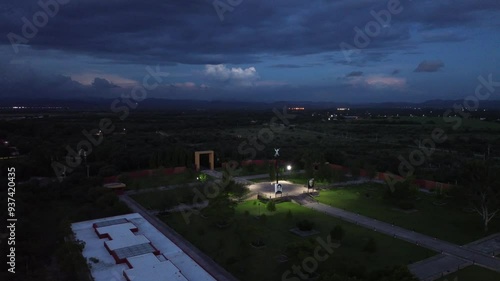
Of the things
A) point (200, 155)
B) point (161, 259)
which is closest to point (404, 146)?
point (200, 155)

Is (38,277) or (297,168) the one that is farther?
(297,168)

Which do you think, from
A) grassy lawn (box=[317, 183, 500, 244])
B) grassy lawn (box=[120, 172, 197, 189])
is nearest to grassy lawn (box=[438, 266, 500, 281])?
grassy lawn (box=[317, 183, 500, 244])

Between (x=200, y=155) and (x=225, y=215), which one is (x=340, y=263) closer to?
(x=225, y=215)

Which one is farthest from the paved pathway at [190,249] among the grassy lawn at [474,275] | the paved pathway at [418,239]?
the paved pathway at [418,239]

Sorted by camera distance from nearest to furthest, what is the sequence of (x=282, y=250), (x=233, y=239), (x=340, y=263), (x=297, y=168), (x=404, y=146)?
1. (x=340, y=263)
2. (x=282, y=250)
3. (x=233, y=239)
4. (x=297, y=168)
5. (x=404, y=146)

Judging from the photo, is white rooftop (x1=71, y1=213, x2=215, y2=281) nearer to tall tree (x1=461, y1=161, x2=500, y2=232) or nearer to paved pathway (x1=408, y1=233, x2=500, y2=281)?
paved pathway (x1=408, y1=233, x2=500, y2=281)

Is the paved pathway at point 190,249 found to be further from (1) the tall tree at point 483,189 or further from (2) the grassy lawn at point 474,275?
(1) the tall tree at point 483,189

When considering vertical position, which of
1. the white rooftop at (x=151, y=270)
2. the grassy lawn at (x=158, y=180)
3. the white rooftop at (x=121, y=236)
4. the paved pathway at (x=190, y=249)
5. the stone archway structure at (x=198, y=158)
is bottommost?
the paved pathway at (x=190, y=249)

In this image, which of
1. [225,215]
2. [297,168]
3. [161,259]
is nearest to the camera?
[161,259]

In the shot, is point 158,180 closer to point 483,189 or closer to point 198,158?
point 198,158
